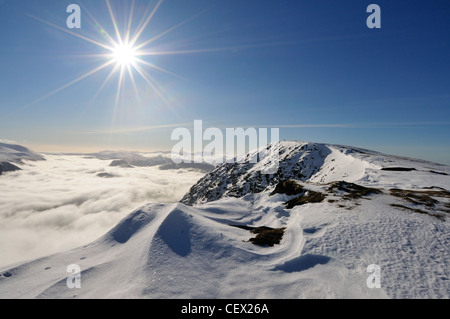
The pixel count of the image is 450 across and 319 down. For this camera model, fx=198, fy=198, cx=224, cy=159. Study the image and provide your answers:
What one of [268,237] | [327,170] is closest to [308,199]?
[268,237]

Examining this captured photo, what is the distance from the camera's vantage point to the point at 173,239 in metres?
11.8

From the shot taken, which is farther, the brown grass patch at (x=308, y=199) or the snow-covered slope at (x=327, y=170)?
the snow-covered slope at (x=327, y=170)

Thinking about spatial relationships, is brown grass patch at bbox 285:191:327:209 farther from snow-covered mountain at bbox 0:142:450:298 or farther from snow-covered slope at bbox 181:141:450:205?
snow-covered slope at bbox 181:141:450:205

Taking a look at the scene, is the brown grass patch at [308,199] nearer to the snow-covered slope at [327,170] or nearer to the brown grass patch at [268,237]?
the brown grass patch at [268,237]

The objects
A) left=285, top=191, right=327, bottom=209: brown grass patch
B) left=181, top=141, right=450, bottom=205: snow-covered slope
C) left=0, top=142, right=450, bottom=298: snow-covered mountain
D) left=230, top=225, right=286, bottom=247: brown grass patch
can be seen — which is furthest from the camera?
left=181, top=141, right=450, bottom=205: snow-covered slope

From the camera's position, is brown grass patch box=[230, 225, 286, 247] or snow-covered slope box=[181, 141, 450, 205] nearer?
brown grass patch box=[230, 225, 286, 247]

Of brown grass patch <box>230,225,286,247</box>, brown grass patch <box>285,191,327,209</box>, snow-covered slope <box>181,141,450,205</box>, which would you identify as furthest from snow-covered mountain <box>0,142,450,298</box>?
snow-covered slope <box>181,141,450,205</box>

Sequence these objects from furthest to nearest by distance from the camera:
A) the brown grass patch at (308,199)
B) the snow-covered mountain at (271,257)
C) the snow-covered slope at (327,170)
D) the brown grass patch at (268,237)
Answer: the snow-covered slope at (327,170)
the brown grass patch at (308,199)
the brown grass patch at (268,237)
the snow-covered mountain at (271,257)

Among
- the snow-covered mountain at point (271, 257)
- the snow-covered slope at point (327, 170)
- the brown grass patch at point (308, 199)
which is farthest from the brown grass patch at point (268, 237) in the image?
the snow-covered slope at point (327, 170)

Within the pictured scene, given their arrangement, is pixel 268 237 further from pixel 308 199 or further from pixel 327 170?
pixel 327 170
